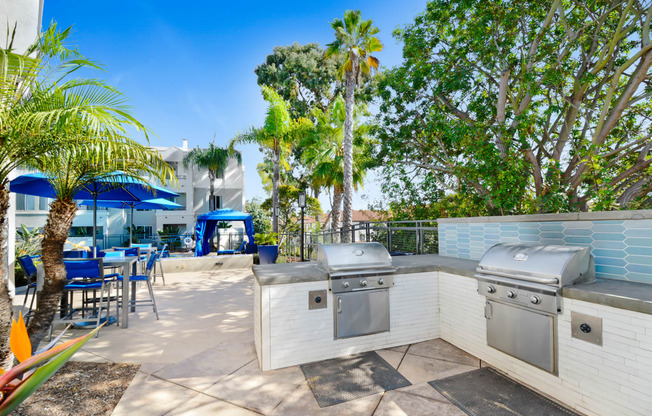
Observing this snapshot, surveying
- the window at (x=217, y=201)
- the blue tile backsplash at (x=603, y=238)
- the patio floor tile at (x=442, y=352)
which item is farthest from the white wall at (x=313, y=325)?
the window at (x=217, y=201)

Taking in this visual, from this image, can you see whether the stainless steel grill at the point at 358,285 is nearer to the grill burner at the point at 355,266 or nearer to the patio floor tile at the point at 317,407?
the grill burner at the point at 355,266

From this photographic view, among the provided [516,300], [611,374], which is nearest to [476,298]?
[516,300]

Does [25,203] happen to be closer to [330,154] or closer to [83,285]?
[83,285]

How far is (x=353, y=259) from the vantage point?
333 centimetres

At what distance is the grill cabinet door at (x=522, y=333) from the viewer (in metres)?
2.54

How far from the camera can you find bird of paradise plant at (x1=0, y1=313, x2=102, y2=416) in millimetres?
558

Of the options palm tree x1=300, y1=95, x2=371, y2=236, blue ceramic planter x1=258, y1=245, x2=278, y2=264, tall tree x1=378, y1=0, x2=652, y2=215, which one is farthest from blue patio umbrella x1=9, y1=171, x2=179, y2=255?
palm tree x1=300, y1=95, x2=371, y2=236

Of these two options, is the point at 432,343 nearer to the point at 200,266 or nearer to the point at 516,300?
the point at 516,300

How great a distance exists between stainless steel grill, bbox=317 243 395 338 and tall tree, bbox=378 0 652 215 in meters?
5.63

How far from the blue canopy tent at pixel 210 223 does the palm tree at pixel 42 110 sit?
9.01 metres

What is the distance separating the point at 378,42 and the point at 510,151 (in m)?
6.42

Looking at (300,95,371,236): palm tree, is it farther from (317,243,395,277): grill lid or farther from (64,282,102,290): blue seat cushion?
(317,243,395,277): grill lid

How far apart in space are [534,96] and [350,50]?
20.0 ft

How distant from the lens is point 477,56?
8570 mm
